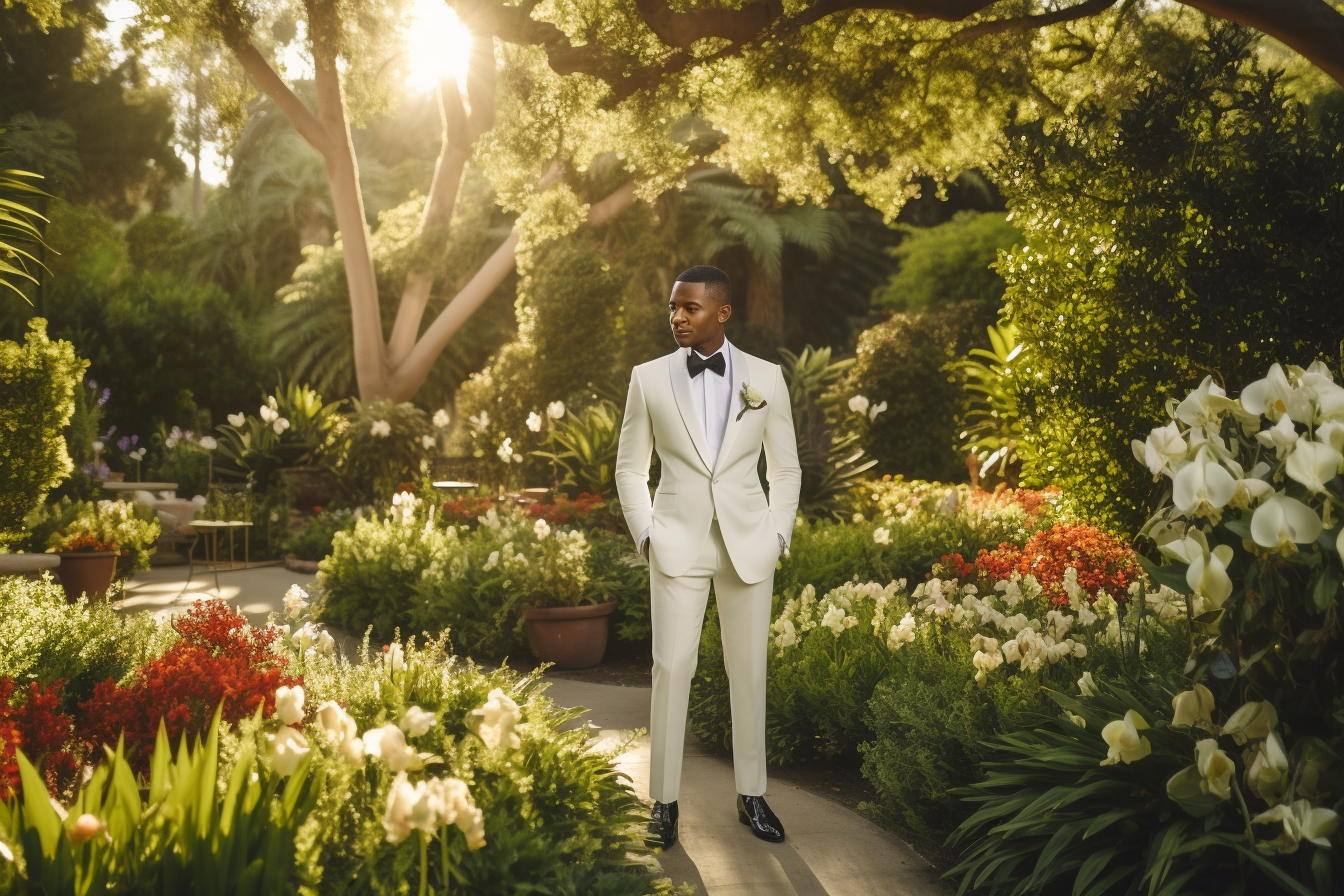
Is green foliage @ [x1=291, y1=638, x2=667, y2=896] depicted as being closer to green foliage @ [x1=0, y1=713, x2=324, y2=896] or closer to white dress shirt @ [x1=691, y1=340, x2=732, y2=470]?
green foliage @ [x1=0, y1=713, x2=324, y2=896]

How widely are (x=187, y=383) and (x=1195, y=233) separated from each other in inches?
752

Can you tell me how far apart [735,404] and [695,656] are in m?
0.88

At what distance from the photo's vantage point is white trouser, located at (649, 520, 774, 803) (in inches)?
143

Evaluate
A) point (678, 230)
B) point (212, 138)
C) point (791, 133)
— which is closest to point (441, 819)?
point (791, 133)

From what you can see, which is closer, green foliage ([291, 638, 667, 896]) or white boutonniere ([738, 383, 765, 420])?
green foliage ([291, 638, 667, 896])

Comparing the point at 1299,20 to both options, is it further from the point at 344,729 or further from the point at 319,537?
the point at 319,537

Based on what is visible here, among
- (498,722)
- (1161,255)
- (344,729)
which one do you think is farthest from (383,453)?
(498,722)

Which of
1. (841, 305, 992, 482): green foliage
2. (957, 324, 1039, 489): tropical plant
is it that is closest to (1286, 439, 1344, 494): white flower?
(957, 324, 1039, 489): tropical plant

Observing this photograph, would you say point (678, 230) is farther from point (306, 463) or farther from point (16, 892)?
point (16, 892)

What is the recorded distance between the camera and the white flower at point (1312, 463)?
7.09 feet

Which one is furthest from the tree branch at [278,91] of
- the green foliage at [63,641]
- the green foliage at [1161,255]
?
the green foliage at [1161,255]

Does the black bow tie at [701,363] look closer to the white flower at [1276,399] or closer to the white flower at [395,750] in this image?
the white flower at [1276,399]

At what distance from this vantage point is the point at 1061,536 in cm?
685

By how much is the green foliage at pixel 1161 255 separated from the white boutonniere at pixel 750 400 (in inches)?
105
